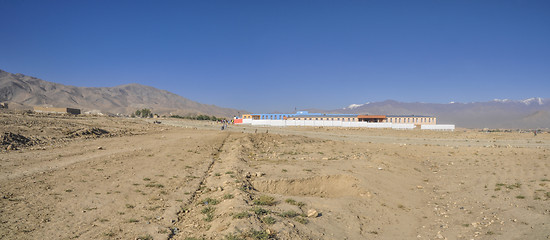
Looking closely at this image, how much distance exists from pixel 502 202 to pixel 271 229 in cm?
1141

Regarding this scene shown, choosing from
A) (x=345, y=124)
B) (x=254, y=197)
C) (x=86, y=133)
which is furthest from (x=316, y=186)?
(x=345, y=124)

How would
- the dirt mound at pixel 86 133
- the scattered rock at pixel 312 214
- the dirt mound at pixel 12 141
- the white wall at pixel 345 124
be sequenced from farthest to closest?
1. the white wall at pixel 345 124
2. the dirt mound at pixel 86 133
3. the dirt mound at pixel 12 141
4. the scattered rock at pixel 312 214

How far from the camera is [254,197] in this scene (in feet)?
39.0

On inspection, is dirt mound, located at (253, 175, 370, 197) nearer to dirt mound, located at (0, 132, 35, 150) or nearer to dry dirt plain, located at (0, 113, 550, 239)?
dry dirt plain, located at (0, 113, 550, 239)

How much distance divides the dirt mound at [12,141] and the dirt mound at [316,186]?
17.8m

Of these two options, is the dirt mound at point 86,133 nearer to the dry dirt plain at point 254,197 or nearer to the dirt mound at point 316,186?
the dry dirt plain at point 254,197

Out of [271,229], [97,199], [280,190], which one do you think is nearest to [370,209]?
[280,190]

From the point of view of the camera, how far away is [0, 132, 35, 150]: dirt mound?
20413 mm

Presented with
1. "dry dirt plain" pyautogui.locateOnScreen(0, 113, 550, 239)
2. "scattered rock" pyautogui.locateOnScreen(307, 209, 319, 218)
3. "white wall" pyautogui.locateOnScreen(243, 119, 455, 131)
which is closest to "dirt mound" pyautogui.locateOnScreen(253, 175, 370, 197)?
"dry dirt plain" pyautogui.locateOnScreen(0, 113, 550, 239)

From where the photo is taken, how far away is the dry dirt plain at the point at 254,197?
354 inches

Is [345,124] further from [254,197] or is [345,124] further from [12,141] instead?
[254,197]

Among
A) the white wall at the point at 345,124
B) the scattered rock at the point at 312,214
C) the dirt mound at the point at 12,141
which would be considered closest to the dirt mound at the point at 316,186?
the scattered rock at the point at 312,214

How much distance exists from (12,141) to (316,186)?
21.8m

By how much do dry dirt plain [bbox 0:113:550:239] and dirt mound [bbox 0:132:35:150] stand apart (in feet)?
0.31
